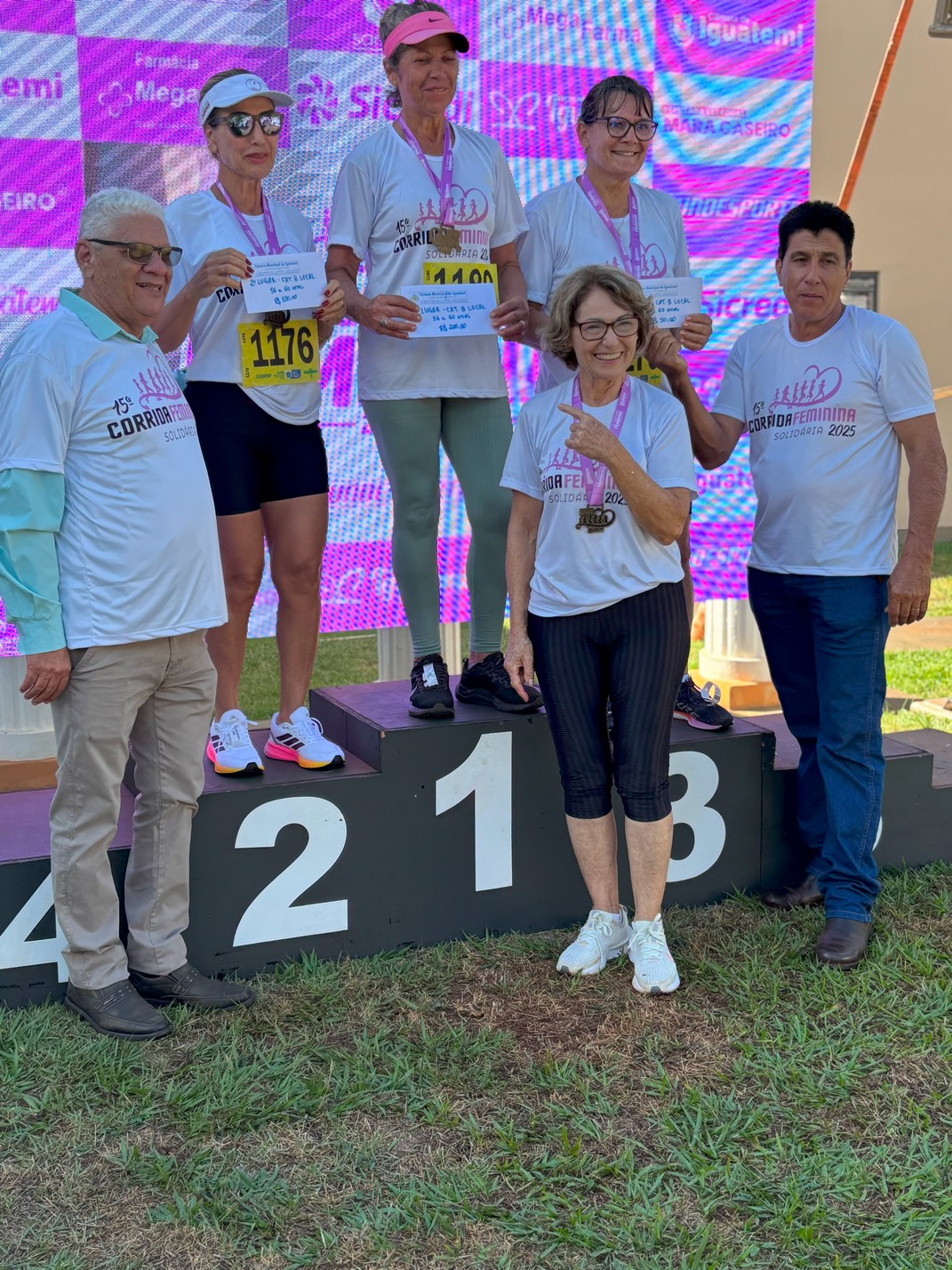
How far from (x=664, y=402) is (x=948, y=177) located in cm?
950

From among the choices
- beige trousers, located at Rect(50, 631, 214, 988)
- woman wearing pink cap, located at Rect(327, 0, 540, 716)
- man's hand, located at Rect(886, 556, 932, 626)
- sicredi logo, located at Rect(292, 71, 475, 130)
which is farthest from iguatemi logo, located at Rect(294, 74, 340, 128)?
man's hand, located at Rect(886, 556, 932, 626)

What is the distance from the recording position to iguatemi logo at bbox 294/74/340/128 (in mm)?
4426

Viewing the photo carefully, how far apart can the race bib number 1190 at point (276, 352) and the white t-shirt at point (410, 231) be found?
230mm

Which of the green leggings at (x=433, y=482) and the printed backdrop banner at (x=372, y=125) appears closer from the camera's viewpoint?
the green leggings at (x=433, y=482)

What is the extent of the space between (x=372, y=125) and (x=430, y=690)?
7.78ft

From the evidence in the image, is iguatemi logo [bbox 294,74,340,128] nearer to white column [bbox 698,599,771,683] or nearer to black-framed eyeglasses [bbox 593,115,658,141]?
black-framed eyeglasses [bbox 593,115,658,141]

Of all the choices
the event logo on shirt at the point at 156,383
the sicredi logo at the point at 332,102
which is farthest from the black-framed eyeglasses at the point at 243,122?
the sicredi logo at the point at 332,102

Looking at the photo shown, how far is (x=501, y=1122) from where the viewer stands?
2459 mm

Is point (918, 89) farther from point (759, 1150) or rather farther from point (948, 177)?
point (759, 1150)

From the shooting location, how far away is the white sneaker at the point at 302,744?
3.16m

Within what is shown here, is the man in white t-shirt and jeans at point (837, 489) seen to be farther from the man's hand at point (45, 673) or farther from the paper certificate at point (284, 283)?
the man's hand at point (45, 673)

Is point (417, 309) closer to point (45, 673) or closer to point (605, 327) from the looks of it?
point (605, 327)

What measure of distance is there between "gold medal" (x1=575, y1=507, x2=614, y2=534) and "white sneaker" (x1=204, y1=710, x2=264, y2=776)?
101 centimetres

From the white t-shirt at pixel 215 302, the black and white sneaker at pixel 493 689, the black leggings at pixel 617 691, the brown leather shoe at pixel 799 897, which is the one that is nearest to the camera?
the black leggings at pixel 617 691
